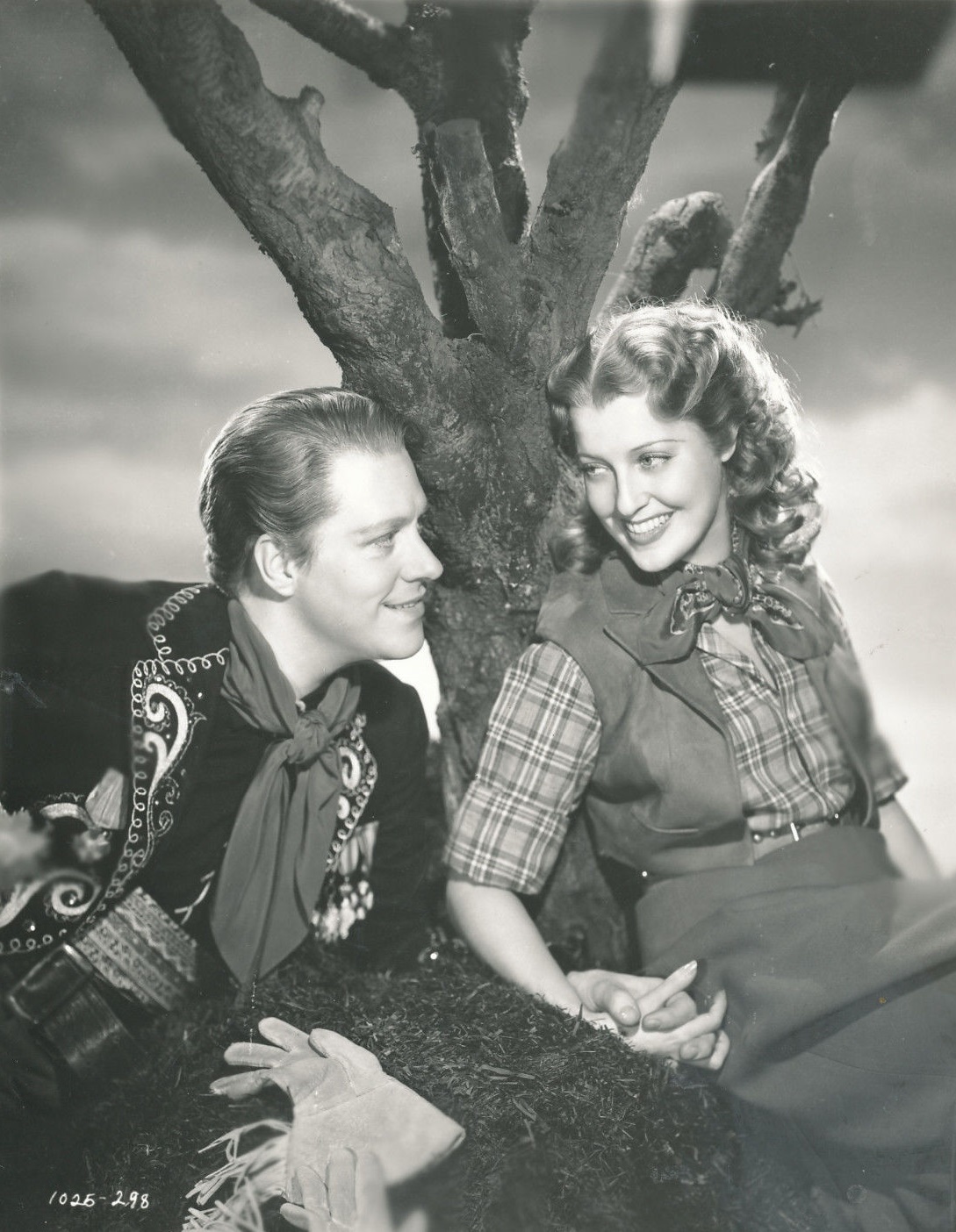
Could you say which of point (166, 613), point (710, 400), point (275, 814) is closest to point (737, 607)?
point (710, 400)

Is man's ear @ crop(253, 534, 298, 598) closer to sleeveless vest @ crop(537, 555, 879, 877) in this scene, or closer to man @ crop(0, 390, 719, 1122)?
man @ crop(0, 390, 719, 1122)

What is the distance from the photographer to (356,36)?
1805 millimetres

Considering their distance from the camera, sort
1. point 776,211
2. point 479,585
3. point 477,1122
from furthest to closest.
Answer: point 479,585, point 776,211, point 477,1122

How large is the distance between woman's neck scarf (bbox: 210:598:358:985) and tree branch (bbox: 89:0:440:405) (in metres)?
0.56

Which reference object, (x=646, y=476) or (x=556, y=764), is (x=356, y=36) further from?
(x=556, y=764)

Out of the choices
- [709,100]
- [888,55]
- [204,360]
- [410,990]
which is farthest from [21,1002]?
[888,55]

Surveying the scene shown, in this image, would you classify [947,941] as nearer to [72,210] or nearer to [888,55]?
[888,55]

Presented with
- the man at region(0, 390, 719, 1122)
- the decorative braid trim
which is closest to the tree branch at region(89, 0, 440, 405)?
the man at region(0, 390, 719, 1122)

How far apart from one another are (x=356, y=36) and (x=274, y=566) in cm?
92

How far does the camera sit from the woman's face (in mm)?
1874

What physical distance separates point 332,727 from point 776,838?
2.83ft

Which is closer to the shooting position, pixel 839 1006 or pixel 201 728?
pixel 839 1006

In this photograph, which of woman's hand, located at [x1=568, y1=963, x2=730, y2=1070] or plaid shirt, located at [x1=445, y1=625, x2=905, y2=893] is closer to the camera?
woman's hand, located at [x1=568, y1=963, x2=730, y2=1070]

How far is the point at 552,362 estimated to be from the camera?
6.46 feet
